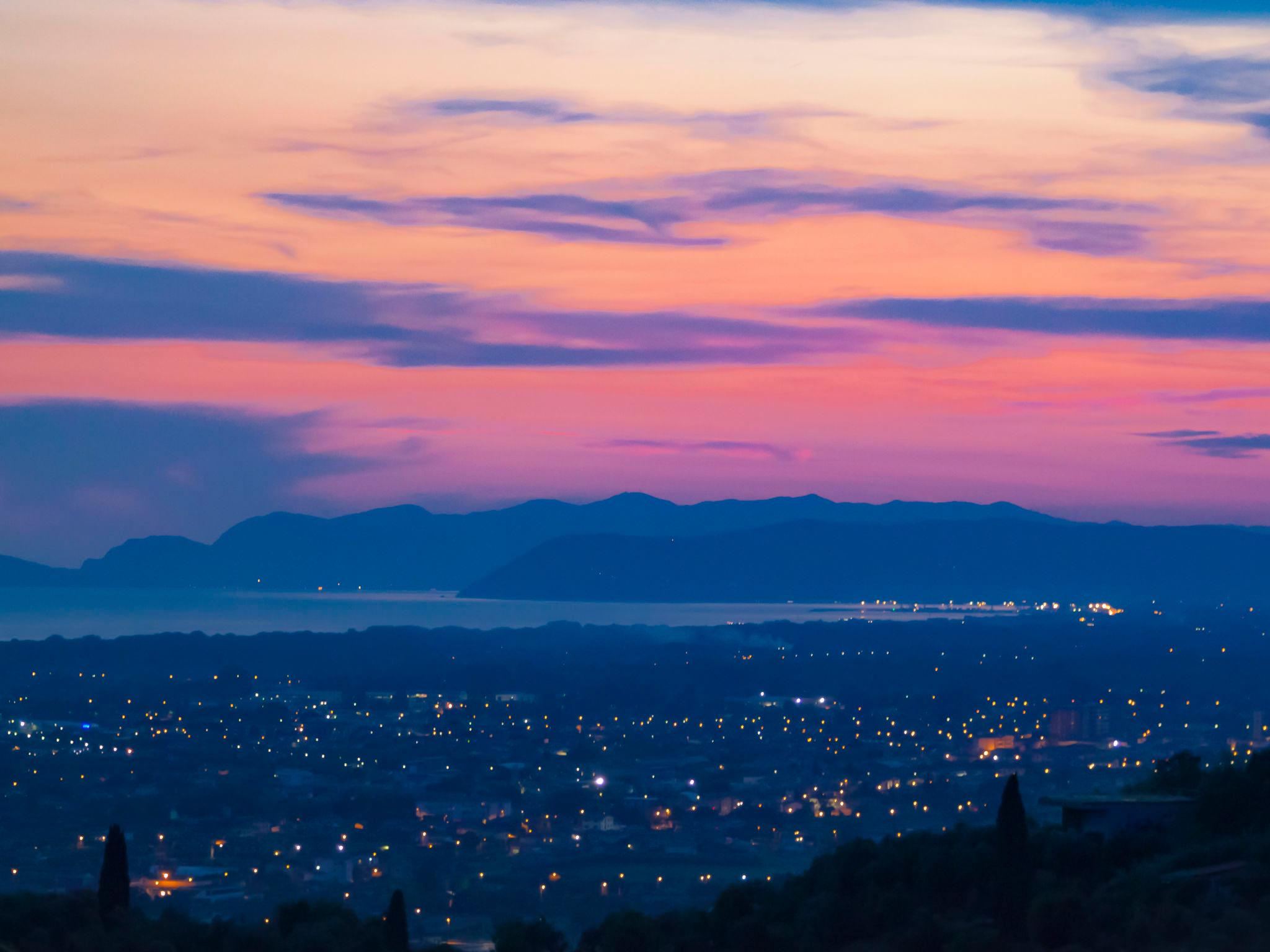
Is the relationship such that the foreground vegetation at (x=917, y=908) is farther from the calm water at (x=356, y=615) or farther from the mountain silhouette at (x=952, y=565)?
the mountain silhouette at (x=952, y=565)

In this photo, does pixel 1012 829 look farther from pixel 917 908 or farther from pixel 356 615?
pixel 356 615

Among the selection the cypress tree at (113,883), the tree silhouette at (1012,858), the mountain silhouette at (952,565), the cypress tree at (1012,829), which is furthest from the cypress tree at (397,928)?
the mountain silhouette at (952,565)

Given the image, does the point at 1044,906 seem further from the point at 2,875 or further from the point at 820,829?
the point at 820,829

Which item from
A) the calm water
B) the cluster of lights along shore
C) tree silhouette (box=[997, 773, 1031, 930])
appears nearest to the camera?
tree silhouette (box=[997, 773, 1031, 930])

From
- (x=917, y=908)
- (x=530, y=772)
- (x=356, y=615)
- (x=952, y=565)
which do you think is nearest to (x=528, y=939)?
(x=917, y=908)

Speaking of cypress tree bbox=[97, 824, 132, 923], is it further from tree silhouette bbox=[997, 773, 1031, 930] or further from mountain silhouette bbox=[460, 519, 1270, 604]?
mountain silhouette bbox=[460, 519, 1270, 604]

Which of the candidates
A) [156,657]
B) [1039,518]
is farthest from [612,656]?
[1039,518]

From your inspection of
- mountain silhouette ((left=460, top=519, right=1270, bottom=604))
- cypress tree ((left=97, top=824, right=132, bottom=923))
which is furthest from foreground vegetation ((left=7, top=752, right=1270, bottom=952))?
mountain silhouette ((left=460, top=519, right=1270, bottom=604))
